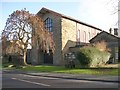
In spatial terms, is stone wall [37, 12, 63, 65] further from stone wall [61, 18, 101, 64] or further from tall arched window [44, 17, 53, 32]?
tall arched window [44, 17, 53, 32]

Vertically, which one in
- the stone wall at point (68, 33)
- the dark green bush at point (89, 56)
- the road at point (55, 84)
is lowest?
the road at point (55, 84)

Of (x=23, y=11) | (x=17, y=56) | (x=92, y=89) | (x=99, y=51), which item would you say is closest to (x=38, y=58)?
(x=17, y=56)

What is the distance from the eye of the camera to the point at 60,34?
53.8 metres

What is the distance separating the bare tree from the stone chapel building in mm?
3994

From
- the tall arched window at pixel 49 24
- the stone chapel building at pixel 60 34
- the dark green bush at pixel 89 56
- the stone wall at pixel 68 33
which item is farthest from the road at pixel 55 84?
the tall arched window at pixel 49 24

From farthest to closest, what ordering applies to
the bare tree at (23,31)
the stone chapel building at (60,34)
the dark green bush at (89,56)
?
the stone chapel building at (60,34) < the bare tree at (23,31) < the dark green bush at (89,56)

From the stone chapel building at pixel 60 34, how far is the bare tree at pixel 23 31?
3994 mm

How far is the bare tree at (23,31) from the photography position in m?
48.3

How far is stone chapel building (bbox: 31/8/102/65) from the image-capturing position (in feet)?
177

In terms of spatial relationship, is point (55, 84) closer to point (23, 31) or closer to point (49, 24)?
point (23, 31)

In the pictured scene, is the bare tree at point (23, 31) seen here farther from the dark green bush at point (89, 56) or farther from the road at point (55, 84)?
the road at point (55, 84)


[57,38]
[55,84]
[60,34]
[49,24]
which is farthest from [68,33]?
[55,84]

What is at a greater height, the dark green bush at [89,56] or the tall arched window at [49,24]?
the tall arched window at [49,24]

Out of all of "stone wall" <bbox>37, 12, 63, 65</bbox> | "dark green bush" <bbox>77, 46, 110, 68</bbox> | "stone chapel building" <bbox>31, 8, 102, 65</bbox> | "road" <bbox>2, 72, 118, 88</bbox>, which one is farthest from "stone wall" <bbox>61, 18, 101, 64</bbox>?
"road" <bbox>2, 72, 118, 88</bbox>
